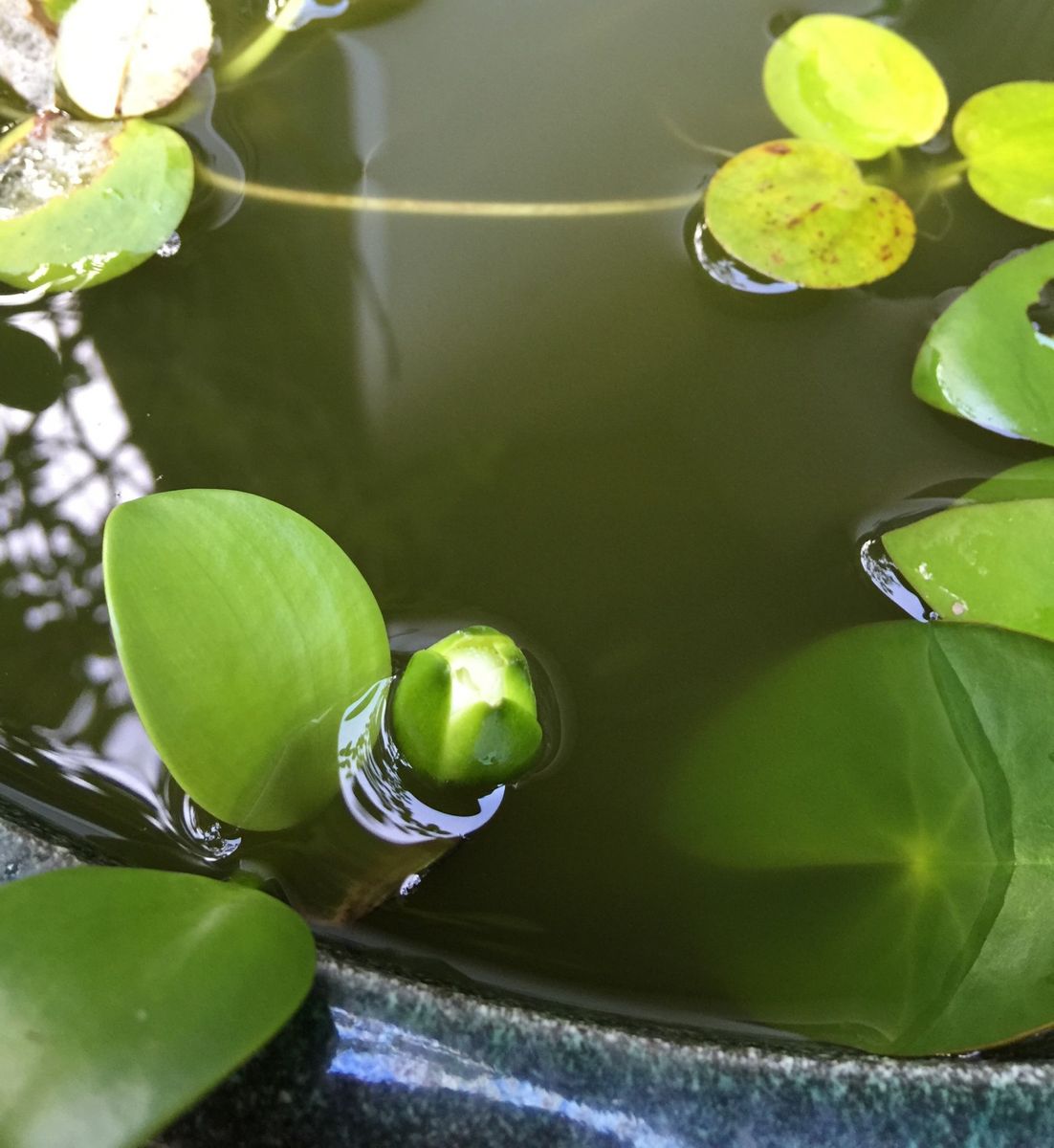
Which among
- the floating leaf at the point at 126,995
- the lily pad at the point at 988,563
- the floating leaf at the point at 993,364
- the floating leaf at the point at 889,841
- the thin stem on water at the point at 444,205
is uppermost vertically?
the thin stem on water at the point at 444,205

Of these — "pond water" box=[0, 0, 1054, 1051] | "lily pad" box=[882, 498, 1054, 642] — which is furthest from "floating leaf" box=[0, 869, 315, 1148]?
"lily pad" box=[882, 498, 1054, 642]

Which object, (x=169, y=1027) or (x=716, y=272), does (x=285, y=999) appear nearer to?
(x=169, y=1027)

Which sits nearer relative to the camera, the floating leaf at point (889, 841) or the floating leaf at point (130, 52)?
the floating leaf at point (889, 841)

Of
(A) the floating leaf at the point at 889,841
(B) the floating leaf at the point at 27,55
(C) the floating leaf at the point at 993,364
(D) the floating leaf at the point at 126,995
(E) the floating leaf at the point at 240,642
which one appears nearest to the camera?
(D) the floating leaf at the point at 126,995

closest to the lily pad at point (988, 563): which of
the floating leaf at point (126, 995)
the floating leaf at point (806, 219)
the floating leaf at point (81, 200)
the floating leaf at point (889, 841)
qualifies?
the floating leaf at point (889, 841)

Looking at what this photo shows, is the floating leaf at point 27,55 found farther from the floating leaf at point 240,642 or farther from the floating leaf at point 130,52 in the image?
the floating leaf at point 240,642

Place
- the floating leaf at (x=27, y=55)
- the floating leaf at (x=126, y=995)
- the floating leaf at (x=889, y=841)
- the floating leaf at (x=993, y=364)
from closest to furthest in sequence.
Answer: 1. the floating leaf at (x=126, y=995)
2. the floating leaf at (x=889, y=841)
3. the floating leaf at (x=993, y=364)
4. the floating leaf at (x=27, y=55)

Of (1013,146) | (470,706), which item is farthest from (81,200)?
(1013,146)

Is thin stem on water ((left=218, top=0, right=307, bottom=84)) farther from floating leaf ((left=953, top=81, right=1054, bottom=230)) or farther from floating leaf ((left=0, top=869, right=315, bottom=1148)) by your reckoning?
floating leaf ((left=0, top=869, right=315, bottom=1148))
